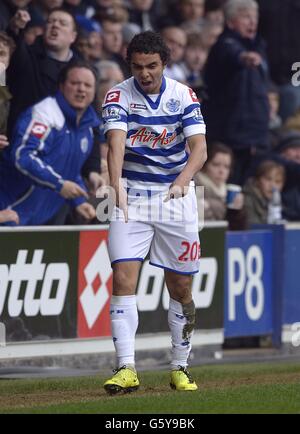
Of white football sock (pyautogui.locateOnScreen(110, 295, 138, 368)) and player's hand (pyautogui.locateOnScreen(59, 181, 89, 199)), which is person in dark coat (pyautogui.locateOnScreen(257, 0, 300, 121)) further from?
white football sock (pyautogui.locateOnScreen(110, 295, 138, 368))

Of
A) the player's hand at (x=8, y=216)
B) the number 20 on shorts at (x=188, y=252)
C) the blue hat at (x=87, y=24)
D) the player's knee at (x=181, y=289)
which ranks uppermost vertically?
the blue hat at (x=87, y=24)

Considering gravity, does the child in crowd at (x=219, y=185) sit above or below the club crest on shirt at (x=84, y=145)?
below

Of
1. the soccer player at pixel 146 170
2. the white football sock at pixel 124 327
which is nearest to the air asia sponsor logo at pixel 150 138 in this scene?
the soccer player at pixel 146 170

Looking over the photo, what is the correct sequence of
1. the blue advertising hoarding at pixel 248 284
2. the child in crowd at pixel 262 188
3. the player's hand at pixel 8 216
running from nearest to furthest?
the player's hand at pixel 8 216 < the blue advertising hoarding at pixel 248 284 < the child in crowd at pixel 262 188

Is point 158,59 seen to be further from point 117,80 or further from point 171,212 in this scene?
point 117,80

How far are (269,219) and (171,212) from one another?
252 inches

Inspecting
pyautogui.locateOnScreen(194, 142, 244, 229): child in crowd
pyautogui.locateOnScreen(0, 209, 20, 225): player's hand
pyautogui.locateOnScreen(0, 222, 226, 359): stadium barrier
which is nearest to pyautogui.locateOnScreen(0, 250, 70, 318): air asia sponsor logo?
pyautogui.locateOnScreen(0, 222, 226, 359): stadium barrier

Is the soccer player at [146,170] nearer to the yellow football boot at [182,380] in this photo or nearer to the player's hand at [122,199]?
the player's hand at [122,199]

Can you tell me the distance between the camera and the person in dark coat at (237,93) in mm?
15344

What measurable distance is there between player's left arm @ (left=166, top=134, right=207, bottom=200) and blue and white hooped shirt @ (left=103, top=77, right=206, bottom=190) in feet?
0.20

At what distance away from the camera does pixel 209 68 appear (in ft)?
50.5

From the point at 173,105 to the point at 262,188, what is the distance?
6534 mm

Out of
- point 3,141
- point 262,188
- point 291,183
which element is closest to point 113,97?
point 3,141

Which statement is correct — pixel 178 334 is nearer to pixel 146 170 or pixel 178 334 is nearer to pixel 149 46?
pixel 146 170
